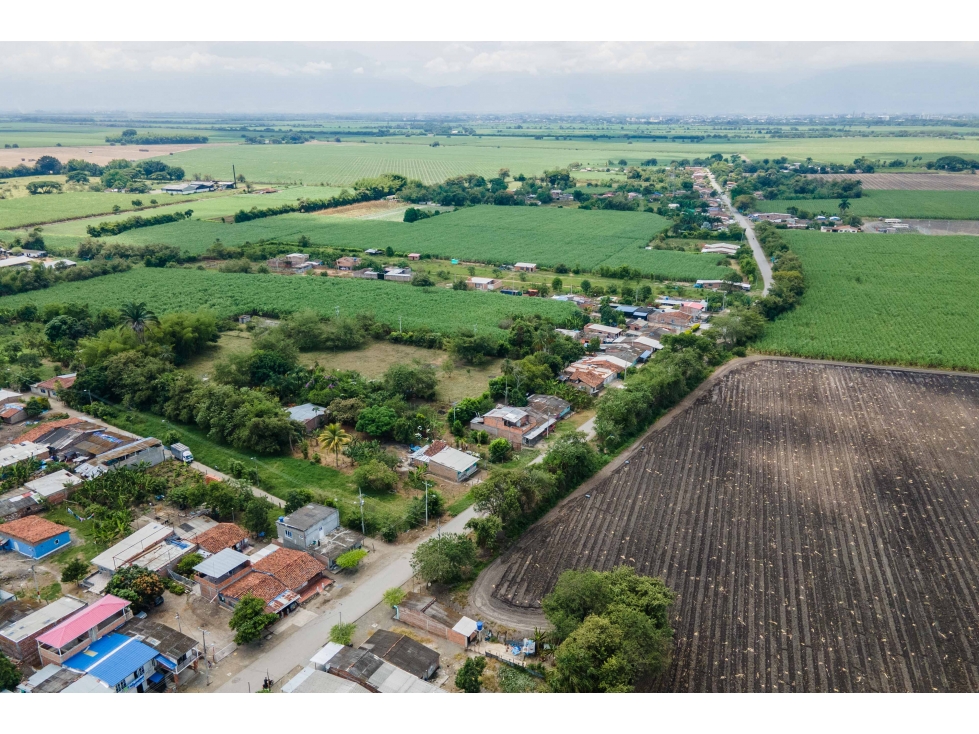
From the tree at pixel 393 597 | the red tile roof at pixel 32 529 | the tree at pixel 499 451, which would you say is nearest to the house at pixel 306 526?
the tree at pixel 393 597

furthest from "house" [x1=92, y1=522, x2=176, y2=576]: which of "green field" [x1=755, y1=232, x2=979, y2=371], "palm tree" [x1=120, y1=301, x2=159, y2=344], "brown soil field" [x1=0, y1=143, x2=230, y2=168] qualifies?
"brown soil field" [x1=0, y1=143, x2=230, y2=168]

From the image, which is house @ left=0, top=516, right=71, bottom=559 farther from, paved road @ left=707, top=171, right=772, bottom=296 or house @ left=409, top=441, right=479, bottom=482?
paved road @ left=707, top=171, right=772, bottom=296

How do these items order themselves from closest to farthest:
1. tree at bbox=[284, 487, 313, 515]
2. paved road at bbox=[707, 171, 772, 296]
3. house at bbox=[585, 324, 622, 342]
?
tree at bbox=[284, 487, 313, 515]
house at bbox=[585, 324, 622, 342]
paved road at bbox=[707, 171, 772, 296]

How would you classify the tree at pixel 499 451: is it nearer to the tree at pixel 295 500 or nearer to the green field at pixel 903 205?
the tree at pixel 295 500

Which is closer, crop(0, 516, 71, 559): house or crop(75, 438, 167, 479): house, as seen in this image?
crop(0, 516, 71, 559): house

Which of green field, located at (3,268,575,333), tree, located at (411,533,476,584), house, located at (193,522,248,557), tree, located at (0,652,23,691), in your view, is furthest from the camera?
green field, located at (3,268,575,333)

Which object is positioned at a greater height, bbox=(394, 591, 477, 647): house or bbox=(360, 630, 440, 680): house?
bbox=(360, 630, 440, 680): house
